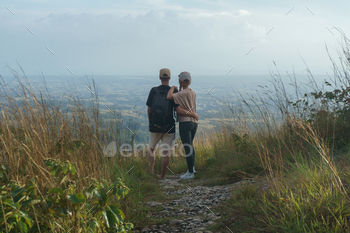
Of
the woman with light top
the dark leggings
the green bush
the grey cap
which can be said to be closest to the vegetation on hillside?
the green bush

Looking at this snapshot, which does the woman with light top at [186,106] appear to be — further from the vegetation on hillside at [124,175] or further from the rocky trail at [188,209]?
the rocky trail at [188,209]

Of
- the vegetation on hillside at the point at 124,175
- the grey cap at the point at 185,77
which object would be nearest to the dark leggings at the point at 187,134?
the vegetation on hillside at the point at 124,175

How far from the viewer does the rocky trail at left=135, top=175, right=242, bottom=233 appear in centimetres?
259

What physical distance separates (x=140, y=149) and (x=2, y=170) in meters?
3.56

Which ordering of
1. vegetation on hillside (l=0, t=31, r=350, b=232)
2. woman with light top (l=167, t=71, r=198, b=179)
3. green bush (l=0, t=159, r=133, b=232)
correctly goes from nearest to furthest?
green bush (l=0, t=159, r=133, b=232), vegetation on hillside (l=0, t=31, r=350, b=232), woman with light top (l=167, t=71, r=198, b=179)

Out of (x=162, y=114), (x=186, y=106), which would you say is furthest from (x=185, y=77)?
(x=162, y=114)

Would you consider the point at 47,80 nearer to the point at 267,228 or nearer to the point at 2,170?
the point at 2,170

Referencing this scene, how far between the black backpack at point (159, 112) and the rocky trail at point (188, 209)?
3.26ft

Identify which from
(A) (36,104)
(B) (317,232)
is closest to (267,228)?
(B) (317,232)

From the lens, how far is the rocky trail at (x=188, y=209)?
2586mm

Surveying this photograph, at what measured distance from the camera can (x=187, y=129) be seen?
4.66m

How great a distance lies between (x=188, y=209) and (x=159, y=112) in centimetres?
181

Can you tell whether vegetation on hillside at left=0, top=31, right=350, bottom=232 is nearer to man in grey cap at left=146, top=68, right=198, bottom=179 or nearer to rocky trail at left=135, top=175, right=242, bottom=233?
rocky trail at left=135, top=175, right=242, bottom=233

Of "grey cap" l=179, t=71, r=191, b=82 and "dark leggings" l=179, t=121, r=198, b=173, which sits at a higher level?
"grey cap" l=179, t=71, r=191, b=82
